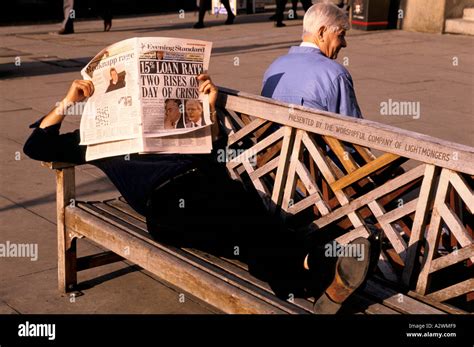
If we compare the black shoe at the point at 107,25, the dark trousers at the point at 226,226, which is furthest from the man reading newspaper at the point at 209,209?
the black shoe at the point at 107,25

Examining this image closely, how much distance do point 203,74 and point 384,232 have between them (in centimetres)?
117

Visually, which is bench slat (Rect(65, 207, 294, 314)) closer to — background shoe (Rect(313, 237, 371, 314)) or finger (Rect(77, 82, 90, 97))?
background shoe (Rect(313, 237, 371, 314))

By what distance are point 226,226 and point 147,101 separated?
672 millimetres

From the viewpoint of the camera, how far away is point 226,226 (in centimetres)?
390

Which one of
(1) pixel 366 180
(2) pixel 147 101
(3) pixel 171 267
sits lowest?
(3) pixel 171 267

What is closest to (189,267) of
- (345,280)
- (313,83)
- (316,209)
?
(316,209)

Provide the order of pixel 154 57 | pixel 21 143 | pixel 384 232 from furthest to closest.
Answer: pixel 21 143 < pixel 154 57 < pixel 384 232

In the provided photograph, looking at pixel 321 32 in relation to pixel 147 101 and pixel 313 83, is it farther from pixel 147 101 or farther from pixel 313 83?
pixel 147 101

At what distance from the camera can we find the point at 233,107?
4.54m

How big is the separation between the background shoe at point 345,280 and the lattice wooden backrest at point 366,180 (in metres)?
0.39

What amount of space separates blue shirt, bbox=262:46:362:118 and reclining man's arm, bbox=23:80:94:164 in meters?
1.03

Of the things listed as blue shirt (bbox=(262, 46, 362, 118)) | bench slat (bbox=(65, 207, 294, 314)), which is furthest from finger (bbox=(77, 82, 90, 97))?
blue shirt (bbox=(262, 46, 362, 118))

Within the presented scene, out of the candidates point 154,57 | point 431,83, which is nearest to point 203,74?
point 154,57
